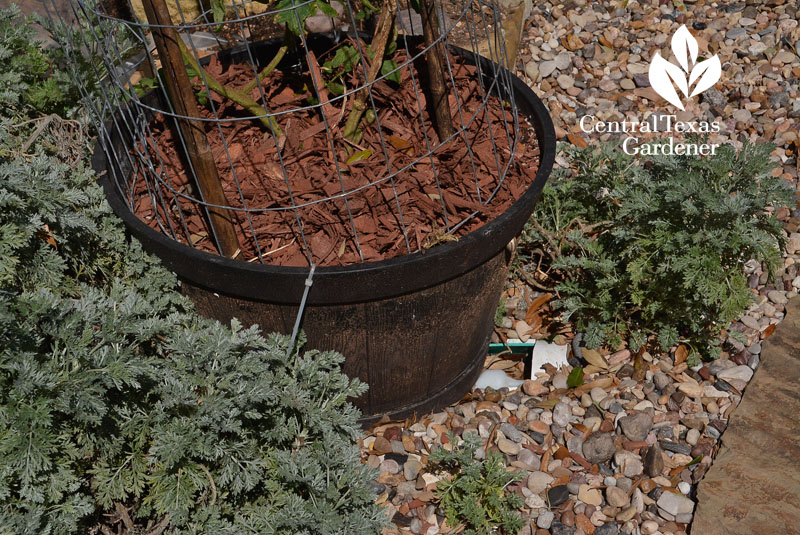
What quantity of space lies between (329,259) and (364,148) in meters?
0.47

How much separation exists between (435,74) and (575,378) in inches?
45.0

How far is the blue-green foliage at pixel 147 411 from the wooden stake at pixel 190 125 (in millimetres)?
214

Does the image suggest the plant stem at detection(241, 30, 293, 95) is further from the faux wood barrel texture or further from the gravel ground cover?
the gravel ground cover

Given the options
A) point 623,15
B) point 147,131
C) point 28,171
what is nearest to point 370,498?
point 28,171

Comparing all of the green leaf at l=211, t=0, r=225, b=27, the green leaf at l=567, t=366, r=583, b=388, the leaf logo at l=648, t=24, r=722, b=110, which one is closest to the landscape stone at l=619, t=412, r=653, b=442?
the green leaf at l=567, t=366, r=583, b=388

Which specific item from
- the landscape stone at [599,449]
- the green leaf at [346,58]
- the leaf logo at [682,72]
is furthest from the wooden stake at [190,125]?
the leaf logo at [682,72]

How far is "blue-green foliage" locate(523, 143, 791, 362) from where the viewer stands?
→ 226cm

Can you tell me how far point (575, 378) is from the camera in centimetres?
257

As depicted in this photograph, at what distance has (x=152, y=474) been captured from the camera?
182cm

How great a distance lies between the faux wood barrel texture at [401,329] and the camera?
6.67ft

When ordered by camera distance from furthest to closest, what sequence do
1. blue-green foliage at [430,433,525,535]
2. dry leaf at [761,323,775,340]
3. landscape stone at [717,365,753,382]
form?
dry leaf at [761,323,775,340] → landscape stone at [717,365,753,382] → blue-green foliage at [430,433,525,535]

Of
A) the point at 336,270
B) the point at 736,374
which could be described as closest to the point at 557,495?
the point at 736,374

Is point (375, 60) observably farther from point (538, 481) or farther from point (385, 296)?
point (538, 481)

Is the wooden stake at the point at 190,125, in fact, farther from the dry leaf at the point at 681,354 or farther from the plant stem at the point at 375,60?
the dry leaf at the point at 681,354
